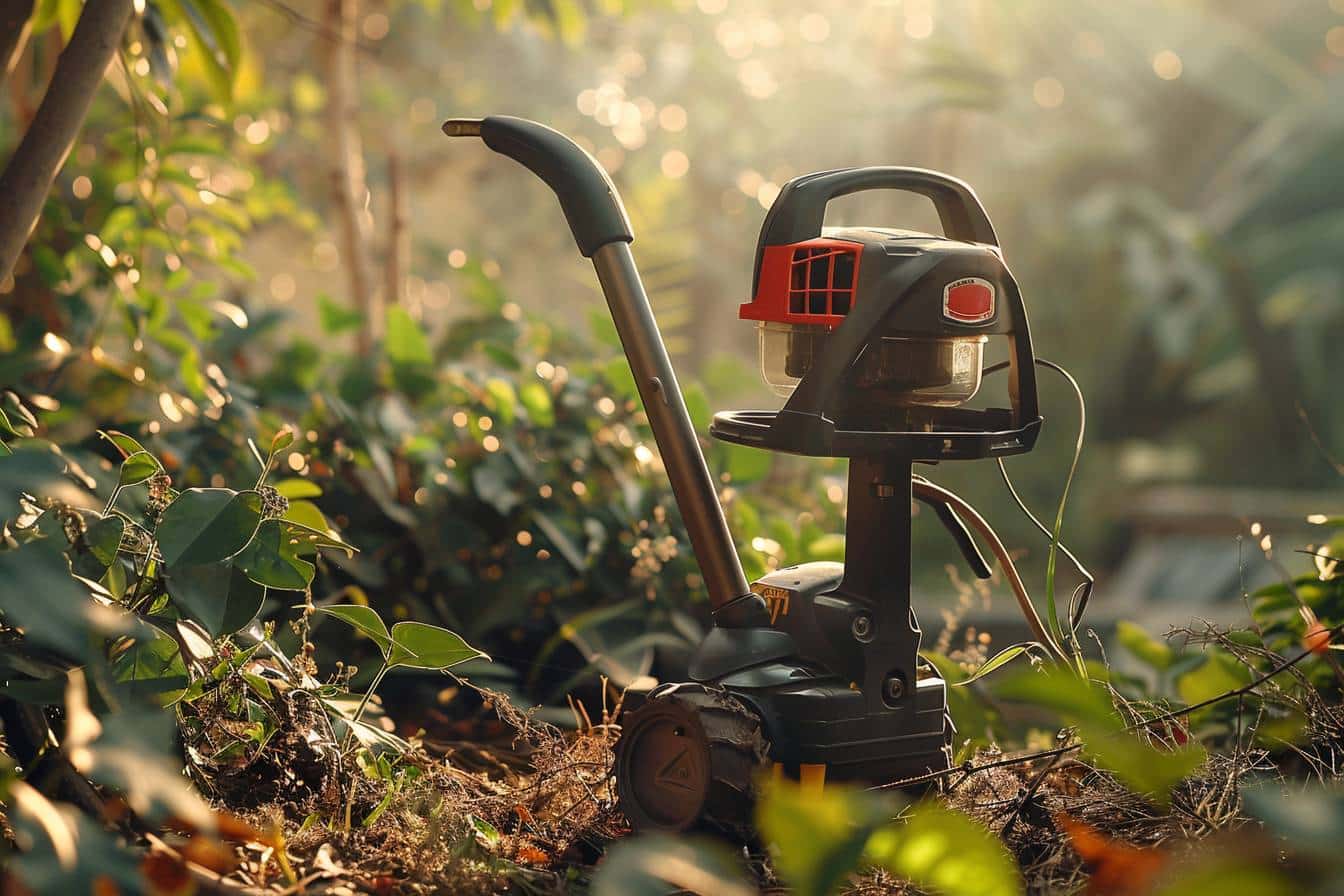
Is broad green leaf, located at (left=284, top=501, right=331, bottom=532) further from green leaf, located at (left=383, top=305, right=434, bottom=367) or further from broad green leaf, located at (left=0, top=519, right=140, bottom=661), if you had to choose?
green leaf, located at (left=383, top=305, right=434, bottom=367)

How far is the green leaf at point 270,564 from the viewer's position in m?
0.77

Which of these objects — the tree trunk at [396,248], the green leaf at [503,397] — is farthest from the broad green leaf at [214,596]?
the tree trunk at [396,248]

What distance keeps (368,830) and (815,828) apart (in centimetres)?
45

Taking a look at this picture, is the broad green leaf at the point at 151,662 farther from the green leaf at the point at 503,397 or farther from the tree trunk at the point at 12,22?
the green leaf at the point at 503,397

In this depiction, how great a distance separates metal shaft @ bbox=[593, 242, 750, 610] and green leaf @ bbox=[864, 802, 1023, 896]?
38cm

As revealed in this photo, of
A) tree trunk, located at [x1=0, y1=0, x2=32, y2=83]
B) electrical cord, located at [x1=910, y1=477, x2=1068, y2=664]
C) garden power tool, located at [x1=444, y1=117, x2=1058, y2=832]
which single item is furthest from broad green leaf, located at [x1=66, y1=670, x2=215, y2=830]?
tree trunk, located at [x1=0, y1=0, x2=32, y2=83]

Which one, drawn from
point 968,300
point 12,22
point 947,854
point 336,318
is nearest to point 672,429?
point 968,300

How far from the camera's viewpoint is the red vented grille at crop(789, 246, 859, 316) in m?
0.83

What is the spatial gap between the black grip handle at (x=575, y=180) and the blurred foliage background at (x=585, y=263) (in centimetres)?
33

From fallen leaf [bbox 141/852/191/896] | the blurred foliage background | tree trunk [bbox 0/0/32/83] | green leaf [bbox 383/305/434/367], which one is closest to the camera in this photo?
fallen leaf [bbox 141/852/191/896]

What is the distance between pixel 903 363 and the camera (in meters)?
0.85

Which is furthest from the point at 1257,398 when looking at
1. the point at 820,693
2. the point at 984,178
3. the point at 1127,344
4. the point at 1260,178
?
the point at 820,693

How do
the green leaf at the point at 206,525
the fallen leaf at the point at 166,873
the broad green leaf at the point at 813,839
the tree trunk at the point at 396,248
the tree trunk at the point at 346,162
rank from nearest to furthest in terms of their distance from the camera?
the broad green leaf at the point at 813,839 → the fallen leaf at the point at 166,873 → the green leaf at the point at 206,525 → the tree trunk at the point at 346,162 → the tree trunk at the point at 396,248

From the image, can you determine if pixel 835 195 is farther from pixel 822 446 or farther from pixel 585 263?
pixel 585 263
